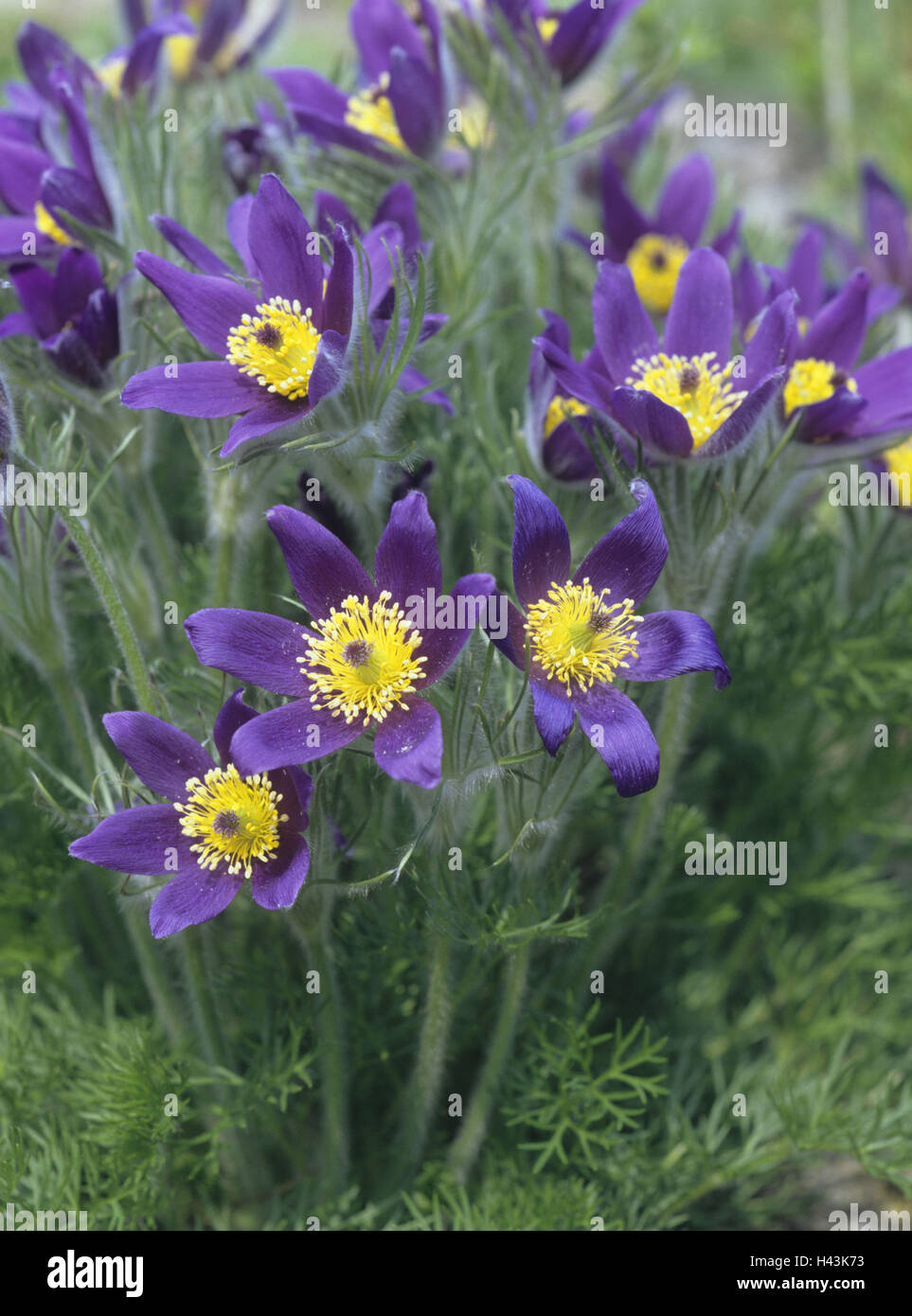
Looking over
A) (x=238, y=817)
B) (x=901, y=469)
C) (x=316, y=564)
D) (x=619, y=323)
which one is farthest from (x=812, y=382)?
(x=238, y=817)

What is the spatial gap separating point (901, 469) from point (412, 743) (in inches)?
47.1

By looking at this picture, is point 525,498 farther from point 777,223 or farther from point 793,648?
point 777,223

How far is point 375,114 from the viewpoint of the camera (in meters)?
2.06

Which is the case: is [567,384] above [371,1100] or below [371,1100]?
above

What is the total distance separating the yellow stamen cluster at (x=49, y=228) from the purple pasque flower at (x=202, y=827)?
86cm

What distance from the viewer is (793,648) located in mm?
2139

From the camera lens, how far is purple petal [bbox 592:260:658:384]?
1624 mm

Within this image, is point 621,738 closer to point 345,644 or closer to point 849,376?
point 345,644

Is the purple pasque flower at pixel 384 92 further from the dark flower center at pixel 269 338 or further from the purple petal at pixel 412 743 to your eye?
the purple petal at pixel 412 743

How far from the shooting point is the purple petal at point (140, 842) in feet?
4.56

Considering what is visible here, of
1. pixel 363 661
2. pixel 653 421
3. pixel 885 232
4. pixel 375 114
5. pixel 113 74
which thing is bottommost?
pixel 363 661

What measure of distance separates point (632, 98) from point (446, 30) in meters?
0.35

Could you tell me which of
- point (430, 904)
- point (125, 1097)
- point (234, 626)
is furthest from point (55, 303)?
point (125, 1097)
